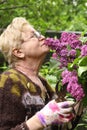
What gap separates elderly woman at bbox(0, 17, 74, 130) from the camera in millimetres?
3219

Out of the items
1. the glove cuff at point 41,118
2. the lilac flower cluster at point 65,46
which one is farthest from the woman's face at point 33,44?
the glove cuff at point 41,118

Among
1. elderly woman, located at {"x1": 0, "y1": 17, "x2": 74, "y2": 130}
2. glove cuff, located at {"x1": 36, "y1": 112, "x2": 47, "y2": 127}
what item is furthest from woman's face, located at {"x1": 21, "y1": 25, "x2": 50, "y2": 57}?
glove cuff, located at {"x1": 36, "y1": 112, "x2": 47, "y2": 127}

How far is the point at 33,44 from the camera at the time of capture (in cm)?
377

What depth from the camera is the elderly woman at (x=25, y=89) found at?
10.6 ft

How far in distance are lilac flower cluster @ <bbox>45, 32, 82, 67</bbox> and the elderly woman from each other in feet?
0.86

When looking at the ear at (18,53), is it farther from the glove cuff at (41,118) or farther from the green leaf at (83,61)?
the green leaf at (83,61)

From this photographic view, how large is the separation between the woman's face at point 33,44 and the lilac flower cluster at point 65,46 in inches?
15.8

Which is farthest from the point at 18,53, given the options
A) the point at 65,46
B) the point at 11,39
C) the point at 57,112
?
the point at 57,112

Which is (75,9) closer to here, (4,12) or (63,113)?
(4,12)

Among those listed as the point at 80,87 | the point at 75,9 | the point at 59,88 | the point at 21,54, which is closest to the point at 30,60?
the point at 21,54

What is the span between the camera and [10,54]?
380 cm

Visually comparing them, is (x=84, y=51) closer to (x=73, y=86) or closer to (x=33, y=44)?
(x=73, y=86)

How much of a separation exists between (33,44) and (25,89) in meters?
0.38

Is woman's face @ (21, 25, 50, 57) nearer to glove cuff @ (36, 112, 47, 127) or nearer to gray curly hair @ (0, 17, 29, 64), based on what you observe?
gray curly hair @ (0, 17, 29, 64)
